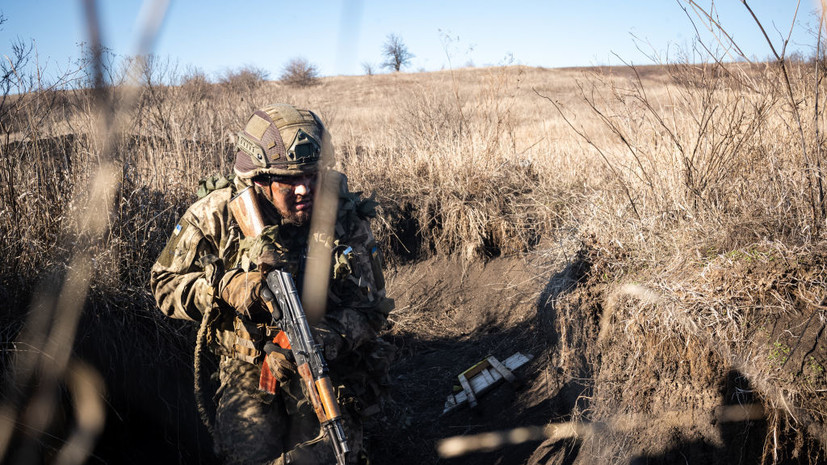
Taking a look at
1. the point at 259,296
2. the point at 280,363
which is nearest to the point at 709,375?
the point at 280,363

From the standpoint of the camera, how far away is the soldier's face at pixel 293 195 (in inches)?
118

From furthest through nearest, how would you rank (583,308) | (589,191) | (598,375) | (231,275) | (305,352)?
(589,191)
(583,308)
(598,375)
(231,275)
(305,352)

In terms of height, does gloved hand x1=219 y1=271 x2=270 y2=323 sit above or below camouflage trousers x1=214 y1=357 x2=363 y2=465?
above

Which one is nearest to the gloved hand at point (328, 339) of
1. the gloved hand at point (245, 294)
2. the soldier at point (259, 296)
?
the soldier at point (259, 296)

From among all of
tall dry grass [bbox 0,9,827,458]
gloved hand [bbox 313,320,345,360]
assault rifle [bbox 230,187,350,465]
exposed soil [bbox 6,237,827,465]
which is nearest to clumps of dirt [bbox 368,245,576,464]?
exposed soil [bbox 6,237,827,465]

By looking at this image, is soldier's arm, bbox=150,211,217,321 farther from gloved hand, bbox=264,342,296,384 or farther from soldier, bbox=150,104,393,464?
gloved hand, bbox=264,342,296,384

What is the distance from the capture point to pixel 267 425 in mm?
2711

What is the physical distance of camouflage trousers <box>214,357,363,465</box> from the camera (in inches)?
105

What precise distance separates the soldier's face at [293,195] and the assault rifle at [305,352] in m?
0.59

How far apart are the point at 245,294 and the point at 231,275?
7.3 inches

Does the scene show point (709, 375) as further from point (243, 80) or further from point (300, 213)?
point (243, 80)

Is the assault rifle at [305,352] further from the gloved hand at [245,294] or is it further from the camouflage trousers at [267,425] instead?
the camouflage trousers at [267,425]

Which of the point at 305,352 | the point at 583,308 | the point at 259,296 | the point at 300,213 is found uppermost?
the point at 300,213

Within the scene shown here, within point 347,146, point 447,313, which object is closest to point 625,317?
point 447,313
